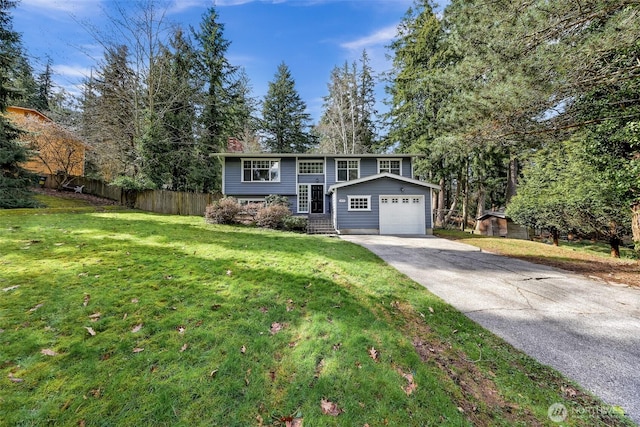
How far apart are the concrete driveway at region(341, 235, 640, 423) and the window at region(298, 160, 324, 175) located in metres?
10.2

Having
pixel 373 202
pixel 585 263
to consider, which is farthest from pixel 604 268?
Answer: pixel 373 202

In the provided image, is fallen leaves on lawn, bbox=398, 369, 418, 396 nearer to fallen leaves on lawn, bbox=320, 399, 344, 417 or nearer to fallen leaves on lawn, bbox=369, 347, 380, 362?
fallen leaves on lawn, bbox=369, 347, 380, 362

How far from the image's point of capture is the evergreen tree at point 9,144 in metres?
10.2

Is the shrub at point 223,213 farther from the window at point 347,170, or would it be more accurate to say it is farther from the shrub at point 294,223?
the window at point 347,170

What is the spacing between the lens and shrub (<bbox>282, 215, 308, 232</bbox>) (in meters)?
12.5

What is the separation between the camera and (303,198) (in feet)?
55.7

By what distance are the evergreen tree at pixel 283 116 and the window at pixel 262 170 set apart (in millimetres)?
11976

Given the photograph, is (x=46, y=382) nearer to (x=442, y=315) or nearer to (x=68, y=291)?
(x=68, y=291)

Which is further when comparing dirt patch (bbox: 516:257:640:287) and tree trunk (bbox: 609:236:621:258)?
tree trunk (bbox: 609:236:621:258)

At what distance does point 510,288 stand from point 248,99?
82.6 feet

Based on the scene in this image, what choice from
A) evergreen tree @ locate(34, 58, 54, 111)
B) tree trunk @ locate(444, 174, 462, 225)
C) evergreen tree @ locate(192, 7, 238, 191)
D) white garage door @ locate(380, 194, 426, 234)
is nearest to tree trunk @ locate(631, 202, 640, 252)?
white garage door @ locate(380, 194, 426, 234)

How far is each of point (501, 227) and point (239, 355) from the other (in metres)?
22.7

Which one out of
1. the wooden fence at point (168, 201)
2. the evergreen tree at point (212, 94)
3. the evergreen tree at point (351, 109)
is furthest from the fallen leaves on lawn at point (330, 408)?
the evergreen tree at point (351, 109)

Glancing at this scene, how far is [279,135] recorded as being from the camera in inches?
1126
